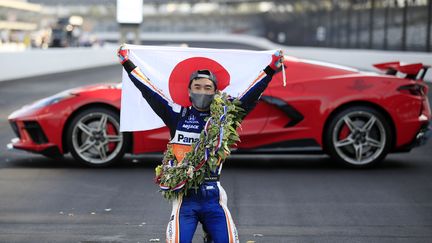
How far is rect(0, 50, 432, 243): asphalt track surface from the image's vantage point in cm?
654

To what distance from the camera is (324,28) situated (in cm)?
4894

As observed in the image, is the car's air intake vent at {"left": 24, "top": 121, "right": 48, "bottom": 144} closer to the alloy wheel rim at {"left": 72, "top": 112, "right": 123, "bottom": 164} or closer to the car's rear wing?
the alloy wheel rim at {"left": 72, "top": 112, "right": 123, "bottom": 164}

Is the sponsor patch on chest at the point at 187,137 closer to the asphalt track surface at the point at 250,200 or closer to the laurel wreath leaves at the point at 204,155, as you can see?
the laurel wreath leaves at the point at 204,155

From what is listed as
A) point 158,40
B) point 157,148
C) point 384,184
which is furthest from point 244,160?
point 158,40

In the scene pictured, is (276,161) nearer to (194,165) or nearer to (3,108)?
(194,165)

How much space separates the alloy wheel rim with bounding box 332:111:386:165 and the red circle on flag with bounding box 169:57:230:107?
447 centimetres

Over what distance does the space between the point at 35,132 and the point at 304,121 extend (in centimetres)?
294

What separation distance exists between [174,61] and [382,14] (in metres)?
31.3

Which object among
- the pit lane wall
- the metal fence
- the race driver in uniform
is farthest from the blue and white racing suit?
the metal fence

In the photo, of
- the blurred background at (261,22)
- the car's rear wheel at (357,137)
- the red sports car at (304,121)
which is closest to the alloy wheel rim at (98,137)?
the red sports car at (304,121)

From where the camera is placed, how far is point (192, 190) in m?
4.87

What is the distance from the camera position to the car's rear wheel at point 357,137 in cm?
955

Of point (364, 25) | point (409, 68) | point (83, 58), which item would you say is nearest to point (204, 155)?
point (409, 68)

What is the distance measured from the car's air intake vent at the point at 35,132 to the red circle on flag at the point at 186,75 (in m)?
4.66
